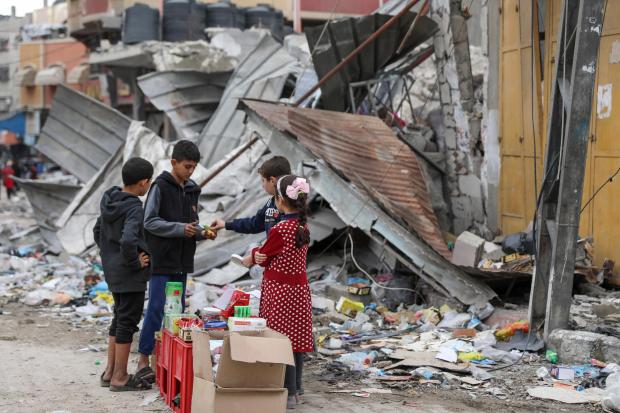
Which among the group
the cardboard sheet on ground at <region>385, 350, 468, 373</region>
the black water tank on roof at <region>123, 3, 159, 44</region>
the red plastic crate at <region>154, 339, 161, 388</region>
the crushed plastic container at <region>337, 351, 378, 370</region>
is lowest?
the crushed plastic container at <region>337, 351, 378, 370</region>

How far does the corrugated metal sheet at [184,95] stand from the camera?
17062 millimetres

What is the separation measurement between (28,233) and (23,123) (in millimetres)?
36698

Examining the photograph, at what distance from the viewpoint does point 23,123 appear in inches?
1943

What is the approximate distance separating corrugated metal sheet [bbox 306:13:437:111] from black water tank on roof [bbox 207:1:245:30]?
16.6 meters

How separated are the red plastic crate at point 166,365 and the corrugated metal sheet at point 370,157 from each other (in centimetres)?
334

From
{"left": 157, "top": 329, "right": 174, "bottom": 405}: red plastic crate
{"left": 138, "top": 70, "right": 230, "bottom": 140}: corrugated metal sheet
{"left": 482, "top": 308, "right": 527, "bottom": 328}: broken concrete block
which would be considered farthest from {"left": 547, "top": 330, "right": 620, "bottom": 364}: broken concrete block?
{"left": 138, "top": 70, "right": 230, "bottom": 140}: corrugated metal sheet

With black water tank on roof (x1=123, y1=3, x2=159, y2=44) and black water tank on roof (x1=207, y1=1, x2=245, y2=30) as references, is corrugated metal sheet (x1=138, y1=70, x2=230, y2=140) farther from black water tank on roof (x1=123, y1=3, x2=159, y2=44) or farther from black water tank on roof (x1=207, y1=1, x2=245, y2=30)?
black water tank on roof (x1=207, y1=1, x2=245, y2=30)

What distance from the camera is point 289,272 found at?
5324 millimetres

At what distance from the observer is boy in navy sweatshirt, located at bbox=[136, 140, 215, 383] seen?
19.2ft

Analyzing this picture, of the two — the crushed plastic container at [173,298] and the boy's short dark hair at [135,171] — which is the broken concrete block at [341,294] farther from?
the boy's short dark hair at [135,171]

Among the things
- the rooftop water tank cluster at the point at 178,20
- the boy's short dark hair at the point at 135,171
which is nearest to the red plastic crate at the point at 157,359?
the boy's short dark hair at the point at 135,171

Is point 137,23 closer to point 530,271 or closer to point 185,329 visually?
point 530,271

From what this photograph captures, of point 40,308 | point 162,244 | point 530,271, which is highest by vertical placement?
point 162,244

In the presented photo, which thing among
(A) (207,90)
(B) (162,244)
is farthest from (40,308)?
(A) (207,90)
